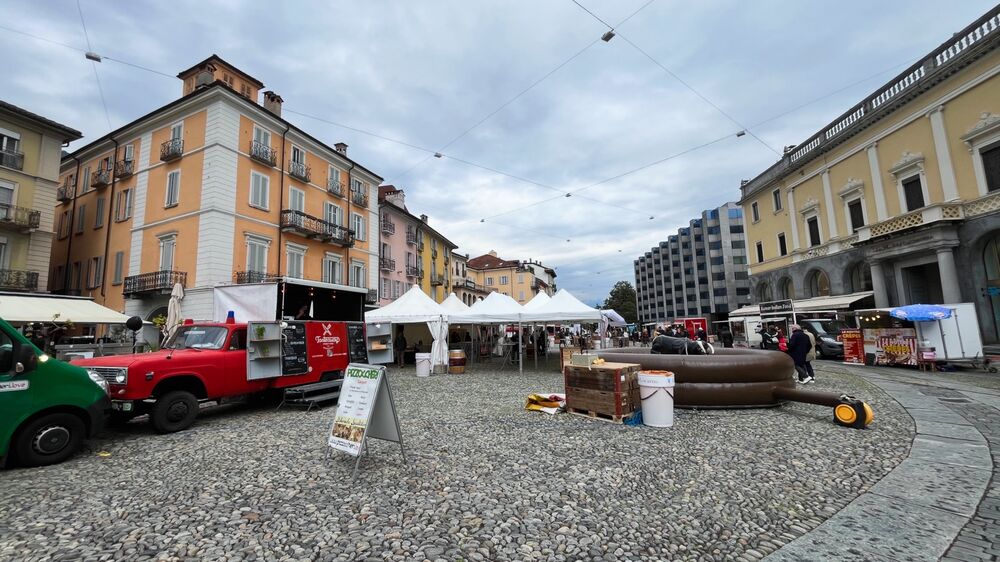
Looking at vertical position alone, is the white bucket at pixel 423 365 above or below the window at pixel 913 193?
below

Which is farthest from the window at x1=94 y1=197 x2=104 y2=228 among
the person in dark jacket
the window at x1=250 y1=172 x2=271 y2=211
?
the person in dark jacket

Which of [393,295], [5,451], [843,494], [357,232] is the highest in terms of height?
[357,232]

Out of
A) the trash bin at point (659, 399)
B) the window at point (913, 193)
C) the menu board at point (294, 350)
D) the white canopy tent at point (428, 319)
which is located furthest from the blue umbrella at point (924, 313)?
the menu board at point (294, 350)

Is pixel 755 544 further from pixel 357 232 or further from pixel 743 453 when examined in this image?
pixel 357 232

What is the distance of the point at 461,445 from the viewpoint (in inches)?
223

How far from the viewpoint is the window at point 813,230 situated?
90.8 ft

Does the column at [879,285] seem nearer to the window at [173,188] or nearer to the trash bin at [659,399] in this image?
the trash bin at [659,399]

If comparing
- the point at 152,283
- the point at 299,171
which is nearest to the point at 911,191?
the point at 299,171

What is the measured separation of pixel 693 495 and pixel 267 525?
12.6 ft

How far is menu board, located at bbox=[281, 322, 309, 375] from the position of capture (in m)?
8.45

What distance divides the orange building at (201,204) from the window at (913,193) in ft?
91.1

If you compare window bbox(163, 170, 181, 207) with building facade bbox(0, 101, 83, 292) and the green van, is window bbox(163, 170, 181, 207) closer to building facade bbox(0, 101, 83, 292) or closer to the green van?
A: building facade bbox(0, 101, 83, 292)

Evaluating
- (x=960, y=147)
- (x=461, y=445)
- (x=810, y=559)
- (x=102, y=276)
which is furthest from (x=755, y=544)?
(x=102, y=276)

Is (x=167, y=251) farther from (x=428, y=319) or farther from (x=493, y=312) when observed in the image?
(x=493, y=312)
